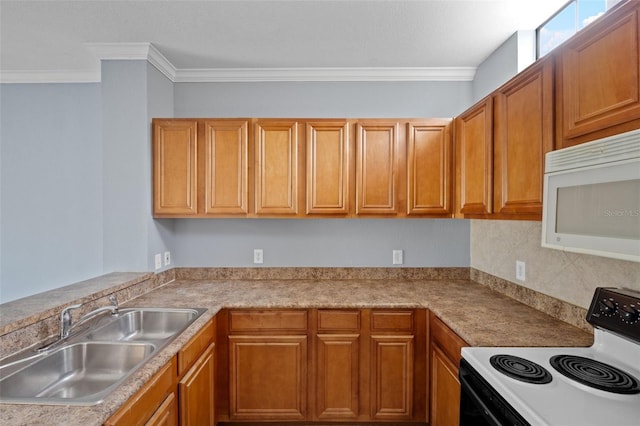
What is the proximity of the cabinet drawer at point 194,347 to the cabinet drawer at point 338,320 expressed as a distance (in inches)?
27.7

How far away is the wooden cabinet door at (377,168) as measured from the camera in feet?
7.46

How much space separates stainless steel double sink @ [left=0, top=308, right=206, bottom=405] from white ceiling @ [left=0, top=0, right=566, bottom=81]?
1848 mm

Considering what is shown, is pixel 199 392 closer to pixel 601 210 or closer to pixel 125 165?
pixel 125 165

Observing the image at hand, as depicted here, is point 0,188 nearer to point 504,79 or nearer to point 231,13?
point 231,13

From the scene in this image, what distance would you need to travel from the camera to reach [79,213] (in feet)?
8.63

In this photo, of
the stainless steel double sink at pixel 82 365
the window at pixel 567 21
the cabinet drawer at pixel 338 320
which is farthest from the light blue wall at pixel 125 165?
the window at pixel 567 21

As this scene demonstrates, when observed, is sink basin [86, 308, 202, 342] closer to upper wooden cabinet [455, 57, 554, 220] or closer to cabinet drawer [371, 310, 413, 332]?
cabinet drawer [371, 310, 413, 332]

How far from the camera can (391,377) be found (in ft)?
6.63

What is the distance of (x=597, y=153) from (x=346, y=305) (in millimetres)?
1491

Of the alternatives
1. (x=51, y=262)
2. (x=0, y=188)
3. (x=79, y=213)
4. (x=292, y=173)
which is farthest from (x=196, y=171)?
(x=0, y=188)

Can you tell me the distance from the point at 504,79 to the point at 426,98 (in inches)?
23.8

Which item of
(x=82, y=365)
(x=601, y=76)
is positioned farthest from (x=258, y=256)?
(x=601, y=76)

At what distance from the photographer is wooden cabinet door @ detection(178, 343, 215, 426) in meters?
1.49

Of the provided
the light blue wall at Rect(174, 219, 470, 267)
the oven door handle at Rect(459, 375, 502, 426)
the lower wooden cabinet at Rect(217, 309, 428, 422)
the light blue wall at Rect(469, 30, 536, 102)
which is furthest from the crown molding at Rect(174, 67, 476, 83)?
the oven door handle at Rect(459, 375, 502, 426)
